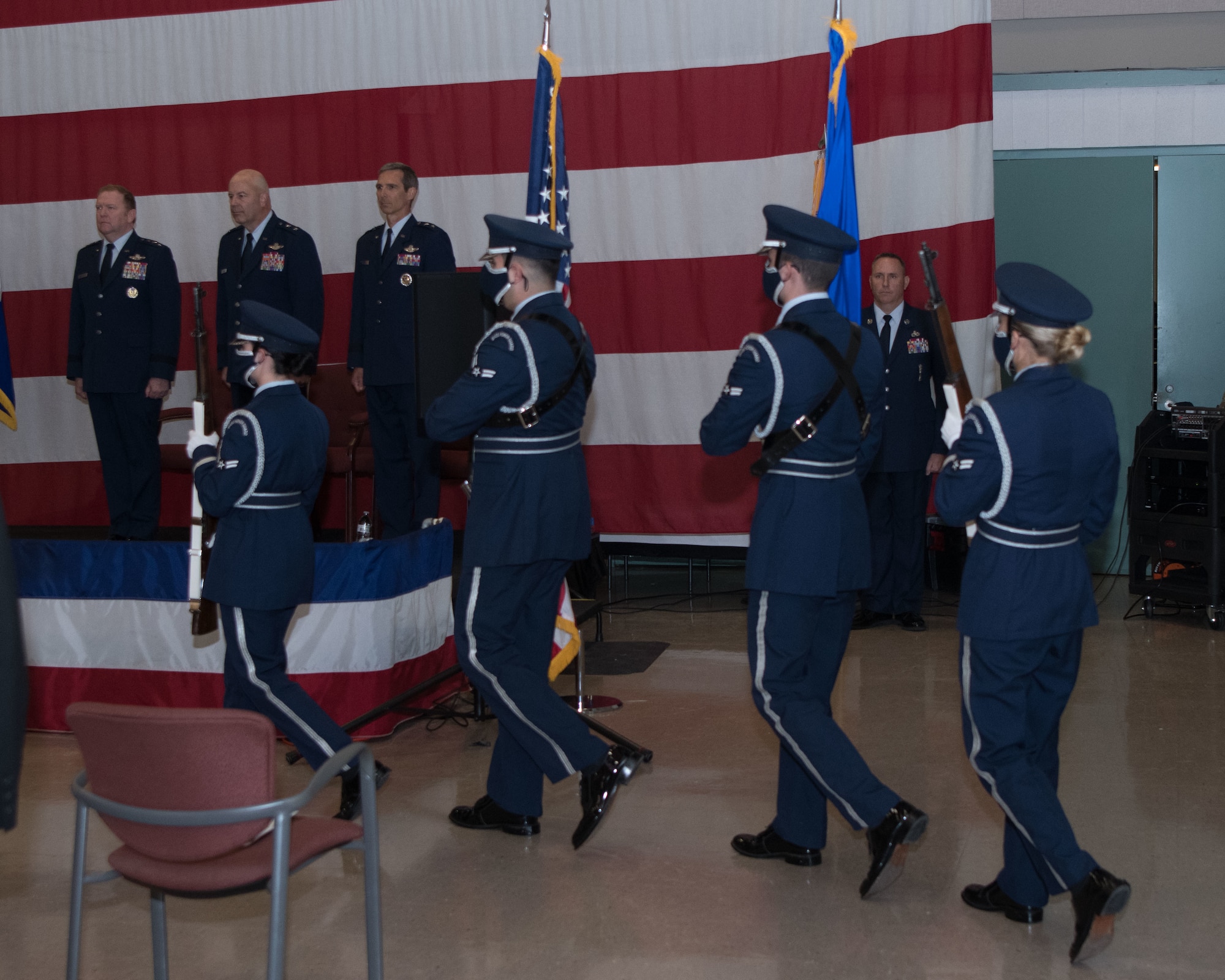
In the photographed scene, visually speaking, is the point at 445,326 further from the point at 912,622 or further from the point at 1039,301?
the point at 912,622

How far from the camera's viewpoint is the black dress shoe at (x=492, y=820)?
127 inches

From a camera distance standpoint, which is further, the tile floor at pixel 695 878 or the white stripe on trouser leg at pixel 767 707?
the white stripe on trouser leg at pixel 767 707

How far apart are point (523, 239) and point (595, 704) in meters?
1.79

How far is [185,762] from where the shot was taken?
72.7 inches

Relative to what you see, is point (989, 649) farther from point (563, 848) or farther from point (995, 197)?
point (995, 197)

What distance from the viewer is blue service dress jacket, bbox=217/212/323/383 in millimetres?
5098

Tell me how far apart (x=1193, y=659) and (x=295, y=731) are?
10.7 ft

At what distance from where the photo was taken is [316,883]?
9.61ft

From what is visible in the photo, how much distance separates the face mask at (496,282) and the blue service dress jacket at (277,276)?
6.31 feet

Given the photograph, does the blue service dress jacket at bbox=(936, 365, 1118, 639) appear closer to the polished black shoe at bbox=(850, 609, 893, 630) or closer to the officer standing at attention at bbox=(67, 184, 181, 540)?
the polished black shoe at bbox=(850, 609, 893, 630)

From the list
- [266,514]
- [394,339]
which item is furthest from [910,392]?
[266,514]

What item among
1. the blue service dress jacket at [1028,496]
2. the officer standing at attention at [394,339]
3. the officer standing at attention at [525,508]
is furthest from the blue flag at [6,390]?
the blue service dress jacket at [1028,496]

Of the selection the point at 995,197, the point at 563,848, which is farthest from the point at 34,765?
the point at 995,197

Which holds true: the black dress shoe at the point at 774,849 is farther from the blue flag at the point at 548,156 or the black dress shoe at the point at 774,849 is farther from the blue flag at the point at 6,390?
the blue flag at the point at 6,390
